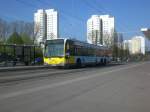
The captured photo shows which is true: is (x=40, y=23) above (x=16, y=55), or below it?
above

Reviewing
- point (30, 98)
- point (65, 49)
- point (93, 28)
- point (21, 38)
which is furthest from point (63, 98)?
point (93, 28)

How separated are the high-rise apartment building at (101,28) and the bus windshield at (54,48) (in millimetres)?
58395

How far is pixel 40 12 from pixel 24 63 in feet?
153

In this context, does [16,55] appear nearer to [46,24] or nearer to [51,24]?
[51,24]

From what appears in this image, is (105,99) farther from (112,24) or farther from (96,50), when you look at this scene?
(112,24)

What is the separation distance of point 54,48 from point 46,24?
58.0 metres

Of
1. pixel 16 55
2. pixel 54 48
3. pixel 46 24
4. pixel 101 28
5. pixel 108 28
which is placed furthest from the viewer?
pixel 108 28

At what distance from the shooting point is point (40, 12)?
9238cm

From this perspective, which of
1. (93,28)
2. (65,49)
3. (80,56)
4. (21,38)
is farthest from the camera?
(93,28)

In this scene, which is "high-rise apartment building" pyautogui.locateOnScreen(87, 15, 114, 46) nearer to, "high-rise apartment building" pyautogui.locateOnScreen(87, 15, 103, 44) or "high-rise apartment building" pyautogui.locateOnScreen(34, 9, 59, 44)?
"high-rise apartment building" pyautogui.locateOnScreen(87, 15, 103, 44)

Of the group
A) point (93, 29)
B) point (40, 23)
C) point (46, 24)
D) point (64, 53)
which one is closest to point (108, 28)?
point (93, 29)

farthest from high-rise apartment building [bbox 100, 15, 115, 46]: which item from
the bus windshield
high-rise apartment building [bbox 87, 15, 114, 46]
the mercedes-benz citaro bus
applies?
the bus windshield

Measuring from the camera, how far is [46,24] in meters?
94.2

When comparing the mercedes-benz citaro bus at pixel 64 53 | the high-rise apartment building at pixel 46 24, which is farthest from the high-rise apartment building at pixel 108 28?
the mercedes-benz citaro bus at pixel 64 53
